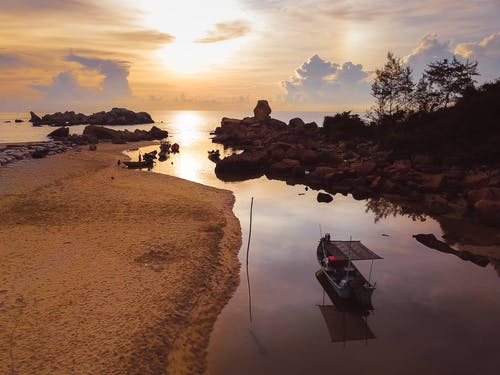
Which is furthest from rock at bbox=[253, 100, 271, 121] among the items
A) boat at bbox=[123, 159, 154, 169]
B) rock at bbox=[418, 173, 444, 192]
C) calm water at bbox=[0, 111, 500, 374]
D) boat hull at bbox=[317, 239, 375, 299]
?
boat hull at bbox=[317, 239, 375, 299]

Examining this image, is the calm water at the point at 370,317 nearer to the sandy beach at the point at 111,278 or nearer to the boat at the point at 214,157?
the sandy beach at the point at 111,278

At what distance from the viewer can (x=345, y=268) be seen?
19.9 m

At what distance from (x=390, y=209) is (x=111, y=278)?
93.3 feet

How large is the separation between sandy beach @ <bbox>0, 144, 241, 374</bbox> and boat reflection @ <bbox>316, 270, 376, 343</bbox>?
17.9ft

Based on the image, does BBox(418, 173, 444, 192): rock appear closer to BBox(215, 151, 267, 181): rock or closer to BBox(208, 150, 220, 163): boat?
BBox(215, 151, 267, 181): rock

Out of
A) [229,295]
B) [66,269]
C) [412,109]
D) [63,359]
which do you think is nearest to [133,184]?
[66,269]

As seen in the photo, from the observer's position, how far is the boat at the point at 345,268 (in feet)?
60.9

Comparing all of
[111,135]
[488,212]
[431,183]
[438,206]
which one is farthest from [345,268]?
[111,135]

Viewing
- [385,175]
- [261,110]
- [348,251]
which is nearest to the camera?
[348,251]

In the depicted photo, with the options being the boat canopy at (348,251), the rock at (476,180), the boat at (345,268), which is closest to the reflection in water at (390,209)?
the rock at (476,180)

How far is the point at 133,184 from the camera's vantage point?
142ft

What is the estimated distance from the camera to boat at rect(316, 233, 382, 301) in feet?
60.9

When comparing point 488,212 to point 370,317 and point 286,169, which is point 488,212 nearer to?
point 370,317

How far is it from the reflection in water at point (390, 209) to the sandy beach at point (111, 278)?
1499cm
